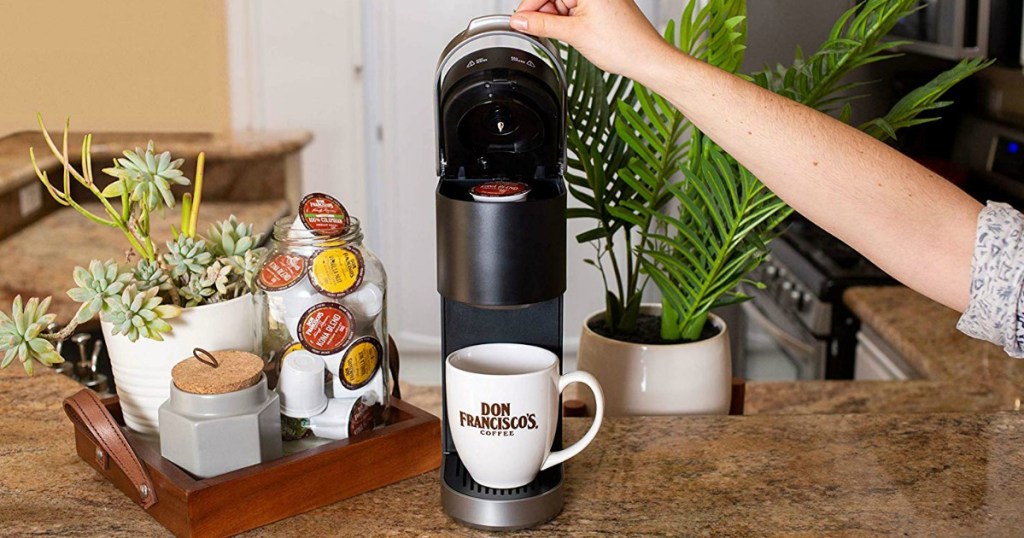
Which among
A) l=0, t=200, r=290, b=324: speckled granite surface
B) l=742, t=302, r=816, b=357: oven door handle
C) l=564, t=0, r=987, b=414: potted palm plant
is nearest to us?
l=564, t=0, r=987, b=414: potted palm plant

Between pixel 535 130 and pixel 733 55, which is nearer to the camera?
pixel 535 130

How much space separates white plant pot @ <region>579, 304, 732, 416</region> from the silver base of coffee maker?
1.02ft


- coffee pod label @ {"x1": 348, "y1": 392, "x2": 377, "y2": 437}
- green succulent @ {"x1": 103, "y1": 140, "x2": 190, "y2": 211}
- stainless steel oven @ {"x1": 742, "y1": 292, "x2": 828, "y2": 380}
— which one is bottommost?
stainless steel oven @ {"x1": 742, "y1": 292, "x2": 828, "y2": 380}

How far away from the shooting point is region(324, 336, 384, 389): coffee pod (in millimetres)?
1009

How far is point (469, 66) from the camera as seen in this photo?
3.18 feet

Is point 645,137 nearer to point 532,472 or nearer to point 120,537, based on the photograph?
point 532,472

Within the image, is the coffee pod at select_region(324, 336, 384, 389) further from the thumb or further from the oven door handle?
the oven door handle

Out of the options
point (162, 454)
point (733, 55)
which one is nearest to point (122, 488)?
point (162, 454)

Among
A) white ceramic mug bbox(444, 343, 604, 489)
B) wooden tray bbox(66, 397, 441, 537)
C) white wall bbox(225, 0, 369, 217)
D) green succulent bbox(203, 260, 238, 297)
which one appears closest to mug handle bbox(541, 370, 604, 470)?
white ceramic mug bbox(444, 343, 604, 489)

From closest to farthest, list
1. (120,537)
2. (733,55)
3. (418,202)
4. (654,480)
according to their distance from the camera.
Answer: (120,537)
(654,480)
(733,55)
(418,202)

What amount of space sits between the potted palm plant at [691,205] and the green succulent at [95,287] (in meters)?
0.50

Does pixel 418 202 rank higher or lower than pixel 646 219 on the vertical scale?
lower

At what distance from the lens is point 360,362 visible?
1.02 m

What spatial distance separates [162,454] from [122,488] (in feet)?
0.21
